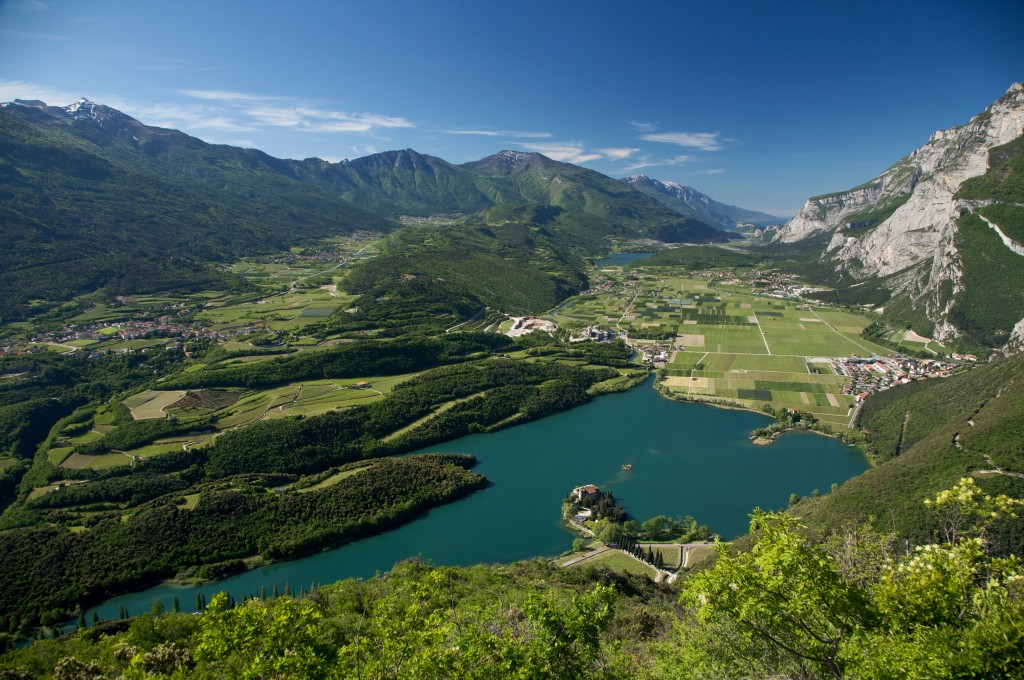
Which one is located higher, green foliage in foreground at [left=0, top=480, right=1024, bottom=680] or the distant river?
green foliage in foreground at [left=0, top=480, right=1024, bottom=680]

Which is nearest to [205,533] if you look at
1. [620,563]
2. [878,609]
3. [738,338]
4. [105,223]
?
[620,563]

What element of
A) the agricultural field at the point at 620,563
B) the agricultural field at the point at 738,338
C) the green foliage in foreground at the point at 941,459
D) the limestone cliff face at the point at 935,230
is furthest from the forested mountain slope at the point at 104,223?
the limestone cliff face at the point at 935,230

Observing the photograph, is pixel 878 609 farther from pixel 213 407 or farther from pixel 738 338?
pixel 738 338

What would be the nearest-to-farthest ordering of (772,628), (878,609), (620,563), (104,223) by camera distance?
(878,609) → (772,628) → (620,563) → (104,223)

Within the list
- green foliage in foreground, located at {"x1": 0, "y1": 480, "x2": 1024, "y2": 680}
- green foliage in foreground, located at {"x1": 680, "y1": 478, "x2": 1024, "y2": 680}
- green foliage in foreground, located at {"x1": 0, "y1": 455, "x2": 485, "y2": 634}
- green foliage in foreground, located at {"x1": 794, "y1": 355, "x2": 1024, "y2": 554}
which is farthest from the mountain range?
green foliage in foreground, located at {"x1": 794, "y1": 355, "x2": 1024, "y2": 554}

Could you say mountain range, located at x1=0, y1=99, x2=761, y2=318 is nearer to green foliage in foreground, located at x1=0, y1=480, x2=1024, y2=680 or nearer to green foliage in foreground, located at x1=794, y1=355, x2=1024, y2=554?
green foliage in foreground, located at x1=0, y1=480, x2=1024, y2=680

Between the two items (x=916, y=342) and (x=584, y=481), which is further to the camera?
(x=916, y=342)

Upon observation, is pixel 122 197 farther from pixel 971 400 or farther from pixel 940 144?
pixel 940 144
